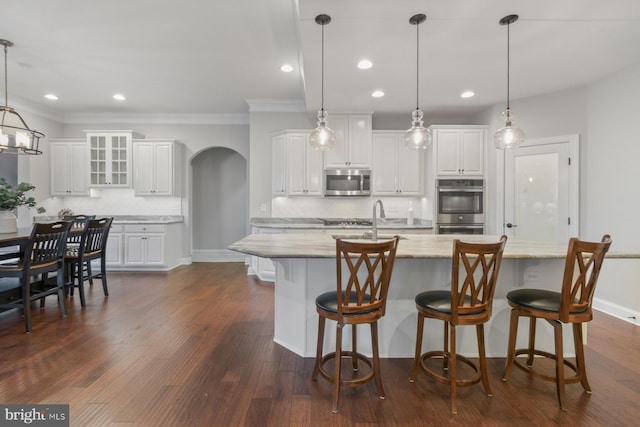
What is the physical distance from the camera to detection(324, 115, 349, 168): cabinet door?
16.7 ft

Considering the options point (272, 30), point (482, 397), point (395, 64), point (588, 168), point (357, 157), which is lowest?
point (482, 397)

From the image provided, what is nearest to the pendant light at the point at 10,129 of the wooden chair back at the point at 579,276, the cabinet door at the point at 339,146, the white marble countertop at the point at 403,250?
the white marble countertop at the point at 403,250

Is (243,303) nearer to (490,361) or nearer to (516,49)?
(490,361)

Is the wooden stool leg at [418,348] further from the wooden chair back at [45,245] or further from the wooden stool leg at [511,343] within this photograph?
the wooden chair back at [45,245]

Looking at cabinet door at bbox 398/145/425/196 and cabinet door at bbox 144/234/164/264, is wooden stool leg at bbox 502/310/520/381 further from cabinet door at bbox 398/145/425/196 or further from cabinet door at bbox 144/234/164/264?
cabinet door at bbox 144/234/164/264

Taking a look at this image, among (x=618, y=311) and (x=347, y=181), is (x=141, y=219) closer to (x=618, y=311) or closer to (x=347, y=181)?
(x=347, y=181)

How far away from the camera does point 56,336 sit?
2.84 m

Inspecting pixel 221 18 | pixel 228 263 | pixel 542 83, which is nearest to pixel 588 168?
pixel 542 83

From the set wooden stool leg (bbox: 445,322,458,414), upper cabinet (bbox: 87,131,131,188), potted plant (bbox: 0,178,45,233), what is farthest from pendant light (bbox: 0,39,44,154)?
wooden stool leg (bbox: 445,322,458,414)

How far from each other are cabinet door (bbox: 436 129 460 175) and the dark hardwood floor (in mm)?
2638

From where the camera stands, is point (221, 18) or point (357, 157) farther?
point (357, 157)

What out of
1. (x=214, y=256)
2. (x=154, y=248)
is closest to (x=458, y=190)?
(x=214, y=256)

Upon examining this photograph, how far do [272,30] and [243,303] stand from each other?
3139 mm

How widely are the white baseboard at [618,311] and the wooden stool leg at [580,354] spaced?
6.69 feet
